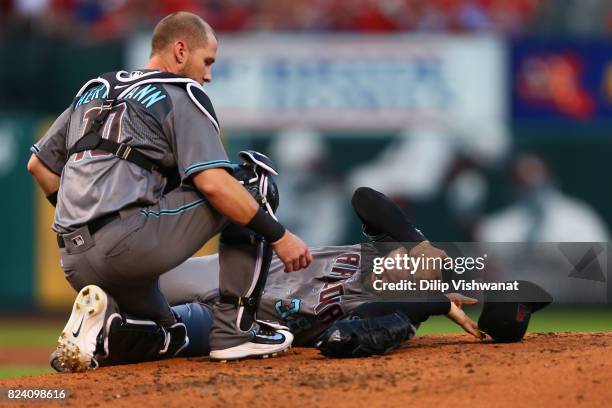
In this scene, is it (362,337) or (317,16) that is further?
(317,16)

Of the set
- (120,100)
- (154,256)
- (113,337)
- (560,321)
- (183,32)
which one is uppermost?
(183,32)

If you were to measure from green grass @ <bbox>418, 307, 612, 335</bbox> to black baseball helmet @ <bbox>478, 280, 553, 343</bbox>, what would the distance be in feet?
14.5

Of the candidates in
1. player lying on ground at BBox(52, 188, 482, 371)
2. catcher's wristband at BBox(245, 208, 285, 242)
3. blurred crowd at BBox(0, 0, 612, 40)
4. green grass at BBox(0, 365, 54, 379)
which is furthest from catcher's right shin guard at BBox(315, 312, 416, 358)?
blurred crowd at BBox(0, 0, 612, 40)

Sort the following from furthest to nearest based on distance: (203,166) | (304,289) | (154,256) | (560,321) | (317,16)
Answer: (317,16) → (560,321) → (304,289) → (154,256) → (203,166)

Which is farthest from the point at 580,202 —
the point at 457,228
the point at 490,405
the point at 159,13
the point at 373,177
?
the point at 490,405

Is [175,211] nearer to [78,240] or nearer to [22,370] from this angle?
[78,240]

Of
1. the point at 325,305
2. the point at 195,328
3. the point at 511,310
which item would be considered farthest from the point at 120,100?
the point at 511,310

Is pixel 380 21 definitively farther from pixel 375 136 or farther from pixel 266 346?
pixel 266 346

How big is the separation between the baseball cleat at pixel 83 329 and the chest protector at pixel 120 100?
23.6 inches

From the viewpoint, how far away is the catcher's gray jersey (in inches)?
211

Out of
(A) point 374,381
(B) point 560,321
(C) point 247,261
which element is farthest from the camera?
(B) point 560,321

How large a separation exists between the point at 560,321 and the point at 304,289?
20.5ft

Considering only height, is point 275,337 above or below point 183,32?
below

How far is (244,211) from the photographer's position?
15.3 feet
